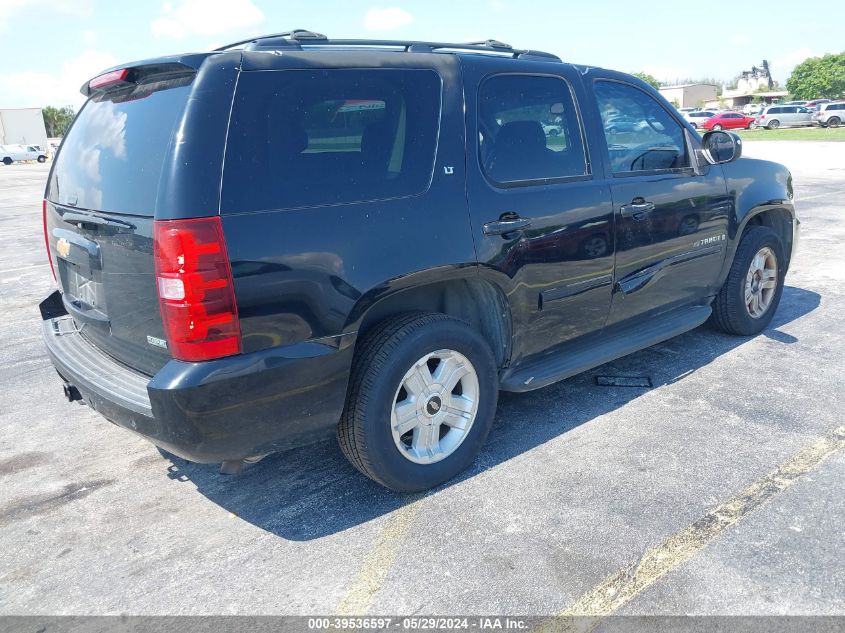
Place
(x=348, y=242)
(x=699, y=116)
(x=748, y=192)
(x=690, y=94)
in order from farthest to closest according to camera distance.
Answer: (x=690, y=94) < (x=699, y=116) < (x=748, y=192) < (x=348, y=242)

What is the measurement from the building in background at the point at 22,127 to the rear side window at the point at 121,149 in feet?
242

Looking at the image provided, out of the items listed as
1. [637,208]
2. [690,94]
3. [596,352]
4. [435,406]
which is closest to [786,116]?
[637,208]

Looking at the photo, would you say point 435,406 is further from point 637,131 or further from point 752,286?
point 752,286

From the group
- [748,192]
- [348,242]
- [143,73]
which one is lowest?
[748,192]

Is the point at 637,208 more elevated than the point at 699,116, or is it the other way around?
the point at 699,116

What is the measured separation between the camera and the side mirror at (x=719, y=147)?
15.0 feet

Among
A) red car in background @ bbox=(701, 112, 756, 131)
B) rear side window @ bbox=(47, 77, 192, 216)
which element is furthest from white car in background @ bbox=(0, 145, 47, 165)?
rear side window @ bbox=(47, 77, 192, 216)

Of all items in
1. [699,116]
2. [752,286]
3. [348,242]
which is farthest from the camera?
[699,116]

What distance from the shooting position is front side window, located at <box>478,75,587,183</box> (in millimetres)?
3438

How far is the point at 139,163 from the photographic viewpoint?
9.11ft

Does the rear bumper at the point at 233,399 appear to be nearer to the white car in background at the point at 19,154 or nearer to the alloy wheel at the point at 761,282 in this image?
the alloy wheel at the point at 761,282

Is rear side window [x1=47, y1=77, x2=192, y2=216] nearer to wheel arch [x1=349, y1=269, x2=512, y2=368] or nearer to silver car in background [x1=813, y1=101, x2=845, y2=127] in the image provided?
wheel arch [x1=349, y1=269, x2=512, y2=368]

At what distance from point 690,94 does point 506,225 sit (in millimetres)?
115225

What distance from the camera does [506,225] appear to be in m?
3.36
